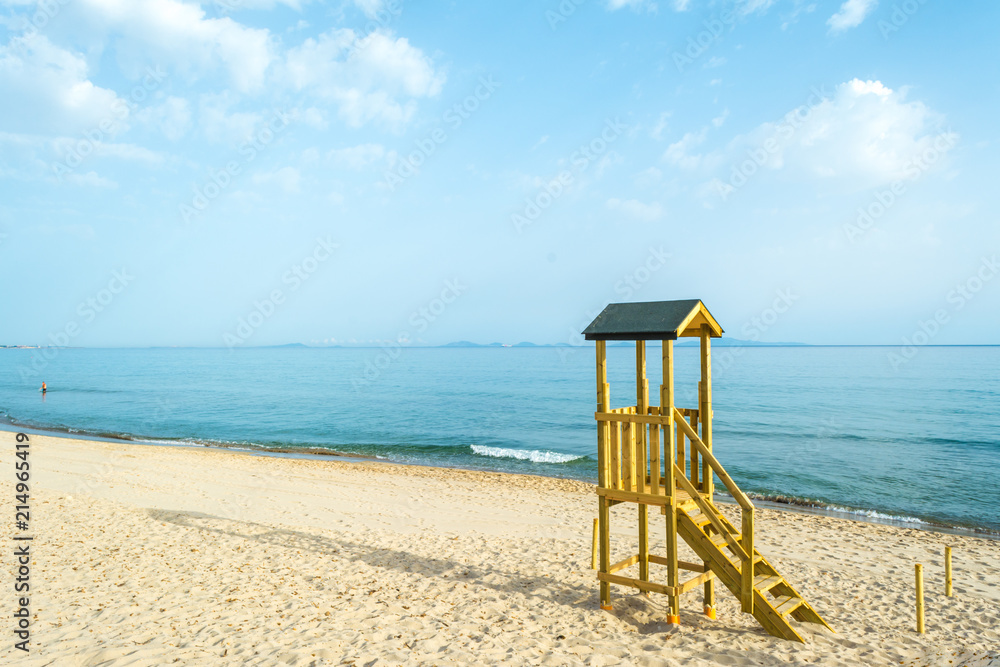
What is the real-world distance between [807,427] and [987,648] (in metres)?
29.2

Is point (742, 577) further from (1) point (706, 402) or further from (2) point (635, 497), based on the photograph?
(1) point (706, 402)

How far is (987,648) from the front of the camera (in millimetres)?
7172

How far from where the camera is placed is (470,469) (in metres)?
23.6

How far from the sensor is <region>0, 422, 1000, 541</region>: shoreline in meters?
15.6

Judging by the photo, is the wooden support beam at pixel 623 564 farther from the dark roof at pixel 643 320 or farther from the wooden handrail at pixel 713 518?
the dark roof at pixel 643 320

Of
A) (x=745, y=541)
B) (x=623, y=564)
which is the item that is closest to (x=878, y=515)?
(x=623, y=564)

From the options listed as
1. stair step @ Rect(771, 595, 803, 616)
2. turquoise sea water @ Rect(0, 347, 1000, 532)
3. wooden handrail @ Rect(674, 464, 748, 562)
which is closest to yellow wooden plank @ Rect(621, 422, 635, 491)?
wooden handrail @ Rect(674, 464, 748, 562)

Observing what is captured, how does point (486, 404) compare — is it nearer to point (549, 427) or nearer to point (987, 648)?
point (549, 427)

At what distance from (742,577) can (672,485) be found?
1438mm

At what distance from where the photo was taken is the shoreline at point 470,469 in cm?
1562

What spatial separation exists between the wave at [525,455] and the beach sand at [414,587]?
9.26 meters

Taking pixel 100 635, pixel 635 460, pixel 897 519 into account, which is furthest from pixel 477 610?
pixel 897 519

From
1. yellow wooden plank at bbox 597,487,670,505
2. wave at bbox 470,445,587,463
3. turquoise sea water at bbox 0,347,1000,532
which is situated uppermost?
yellow wooden plank at bbox 597,487,670,505

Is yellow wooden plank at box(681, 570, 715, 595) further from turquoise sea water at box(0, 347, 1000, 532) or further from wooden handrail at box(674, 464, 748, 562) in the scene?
turquoise sea water at box(0, 347, 1000, 532)
